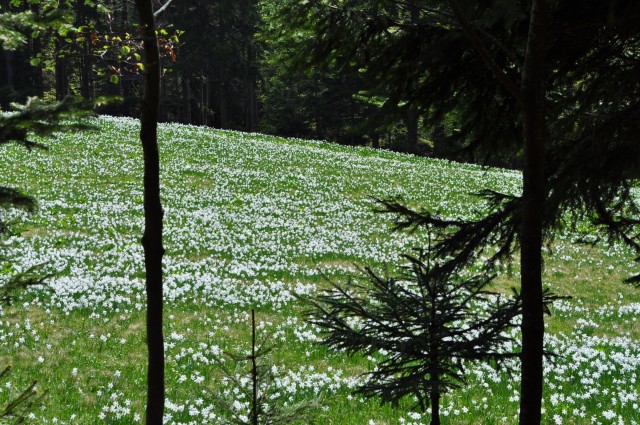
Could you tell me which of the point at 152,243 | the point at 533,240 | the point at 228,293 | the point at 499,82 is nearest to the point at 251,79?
the point at 228,293

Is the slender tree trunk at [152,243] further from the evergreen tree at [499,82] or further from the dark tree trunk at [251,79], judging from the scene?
the dark tree trunk at [251,79]

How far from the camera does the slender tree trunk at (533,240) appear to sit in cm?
257

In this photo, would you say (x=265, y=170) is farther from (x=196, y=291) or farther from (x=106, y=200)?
(x=196, y=291)

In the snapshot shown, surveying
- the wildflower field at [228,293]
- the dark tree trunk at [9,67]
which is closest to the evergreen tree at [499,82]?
the wildflower field at [228,293]

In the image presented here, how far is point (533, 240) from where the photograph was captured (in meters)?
2.60

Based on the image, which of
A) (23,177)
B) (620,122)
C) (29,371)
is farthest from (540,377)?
(23,177)

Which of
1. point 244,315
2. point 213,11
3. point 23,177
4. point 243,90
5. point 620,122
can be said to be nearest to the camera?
point 620,122

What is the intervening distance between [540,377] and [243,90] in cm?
5816

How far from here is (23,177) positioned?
1975 centimetres

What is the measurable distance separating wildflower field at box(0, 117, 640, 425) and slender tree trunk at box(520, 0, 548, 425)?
38.1 inches

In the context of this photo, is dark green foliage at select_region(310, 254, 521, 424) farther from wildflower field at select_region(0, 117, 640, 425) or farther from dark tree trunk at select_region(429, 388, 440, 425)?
wildflower field at select_region(0, 117, 640, 425)

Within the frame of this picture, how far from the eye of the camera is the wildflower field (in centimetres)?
622

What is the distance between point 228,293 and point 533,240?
8.57m

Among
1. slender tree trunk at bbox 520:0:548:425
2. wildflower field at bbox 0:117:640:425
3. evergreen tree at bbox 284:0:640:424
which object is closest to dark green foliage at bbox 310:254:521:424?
slender tree trunk at bbox 520:0:548:425
